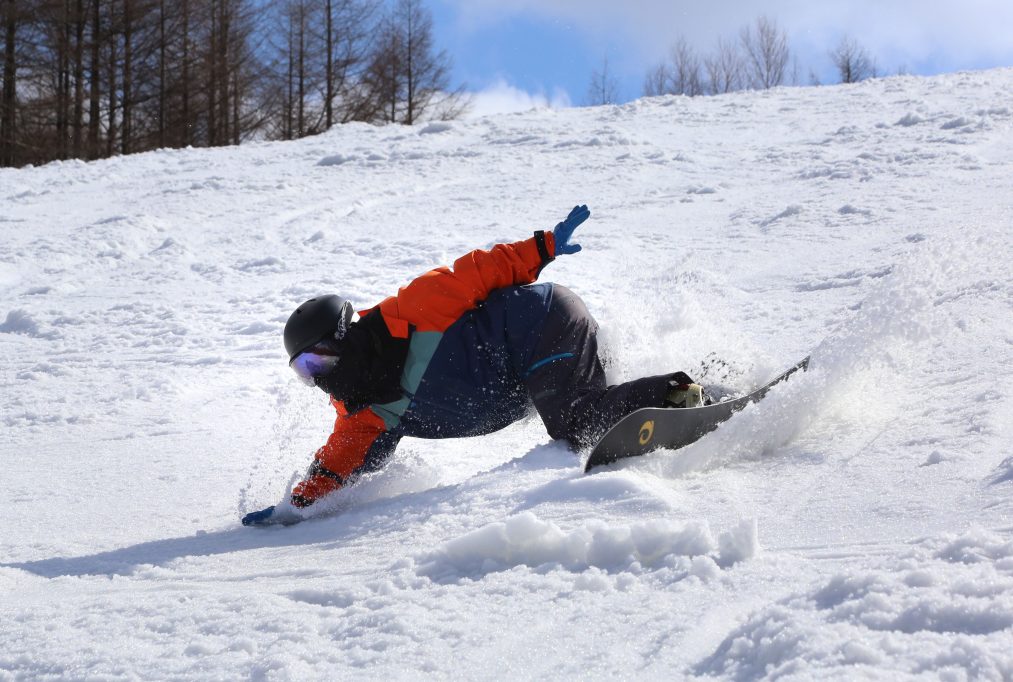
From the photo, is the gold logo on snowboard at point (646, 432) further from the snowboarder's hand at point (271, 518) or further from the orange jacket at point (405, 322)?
the snowboarder's hand at point (271, 518)

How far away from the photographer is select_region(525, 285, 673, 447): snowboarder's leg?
3186 millimetres

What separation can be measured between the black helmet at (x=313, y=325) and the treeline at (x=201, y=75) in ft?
63.2

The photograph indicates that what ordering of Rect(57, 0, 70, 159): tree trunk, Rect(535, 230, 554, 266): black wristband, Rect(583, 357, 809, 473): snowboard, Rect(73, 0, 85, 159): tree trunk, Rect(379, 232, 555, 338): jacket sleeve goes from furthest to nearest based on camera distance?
Rect(73, 0, 85, 159): tree trunk
Rect(57, 0, 70, 159): tree trunk
Rect(535, 230, 554, 266): black wristband
Rect(379, 232, 555, 338): jacket sleeve
Rect(583, 357, 809, 473): snowboard

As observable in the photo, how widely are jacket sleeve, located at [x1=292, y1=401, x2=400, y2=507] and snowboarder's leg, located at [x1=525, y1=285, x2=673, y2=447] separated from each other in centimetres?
57

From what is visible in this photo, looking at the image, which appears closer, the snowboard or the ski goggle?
the snowboard

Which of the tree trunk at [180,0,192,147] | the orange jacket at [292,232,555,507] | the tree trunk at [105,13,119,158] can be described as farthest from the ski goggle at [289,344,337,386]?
the tree trunk at [180,0,192,147]

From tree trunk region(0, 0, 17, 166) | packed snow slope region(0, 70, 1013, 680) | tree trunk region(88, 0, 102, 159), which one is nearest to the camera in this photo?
packed snow slope region(0, 70, 1013, 680)

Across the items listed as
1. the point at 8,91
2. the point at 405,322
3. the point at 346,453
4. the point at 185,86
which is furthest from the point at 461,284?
the point at 185,86

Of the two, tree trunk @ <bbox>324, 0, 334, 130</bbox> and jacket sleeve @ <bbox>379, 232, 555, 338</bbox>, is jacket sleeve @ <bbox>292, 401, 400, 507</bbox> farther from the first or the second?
tree trunk @ <bbox>324, 0, 334, 130</bbox>

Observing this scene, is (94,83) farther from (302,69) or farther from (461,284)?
(461,284)

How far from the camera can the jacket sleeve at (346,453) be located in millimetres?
3160

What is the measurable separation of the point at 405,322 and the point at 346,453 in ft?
1.65

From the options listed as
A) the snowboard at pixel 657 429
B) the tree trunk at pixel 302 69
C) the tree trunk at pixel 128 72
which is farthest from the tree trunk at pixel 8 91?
the snowboard at pixel 657 429

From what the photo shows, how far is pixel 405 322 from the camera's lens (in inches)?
129
